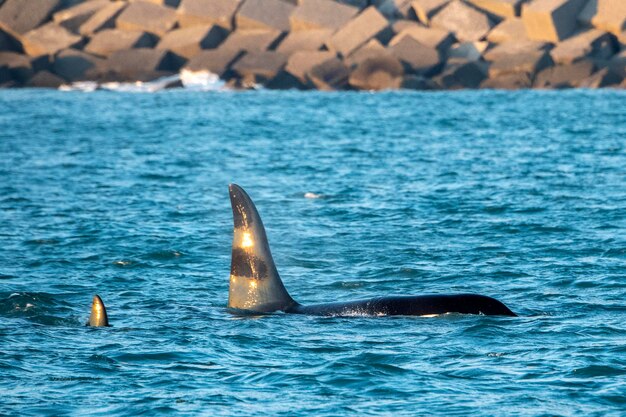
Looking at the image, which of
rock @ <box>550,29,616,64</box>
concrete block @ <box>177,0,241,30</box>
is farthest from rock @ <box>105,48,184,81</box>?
rock @ <box>550,29,616,64</box>

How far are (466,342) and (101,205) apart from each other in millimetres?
11701

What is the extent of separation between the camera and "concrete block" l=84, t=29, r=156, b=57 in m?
60.8

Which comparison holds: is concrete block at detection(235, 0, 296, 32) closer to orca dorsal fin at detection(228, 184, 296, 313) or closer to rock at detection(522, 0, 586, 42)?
rock at detection(522, 0, 586, 42)

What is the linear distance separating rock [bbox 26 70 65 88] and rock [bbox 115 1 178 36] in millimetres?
4925

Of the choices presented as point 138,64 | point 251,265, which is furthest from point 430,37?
point 251,265

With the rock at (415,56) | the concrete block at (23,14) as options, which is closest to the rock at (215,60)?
the rock at (415,56)

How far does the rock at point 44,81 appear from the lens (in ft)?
197

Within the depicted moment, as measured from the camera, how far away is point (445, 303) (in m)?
11.5

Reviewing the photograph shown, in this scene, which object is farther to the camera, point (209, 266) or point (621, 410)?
point (209, 266)

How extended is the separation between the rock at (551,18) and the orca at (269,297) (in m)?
44.1

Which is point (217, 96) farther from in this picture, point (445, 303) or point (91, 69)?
point (445, 303)

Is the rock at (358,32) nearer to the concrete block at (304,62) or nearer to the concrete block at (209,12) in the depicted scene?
the concrete block at (304,62)

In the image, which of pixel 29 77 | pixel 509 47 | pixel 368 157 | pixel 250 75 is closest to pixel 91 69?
pixel 29 77

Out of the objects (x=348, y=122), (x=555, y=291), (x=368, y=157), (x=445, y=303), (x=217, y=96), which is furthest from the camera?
(x=217, y=96)
